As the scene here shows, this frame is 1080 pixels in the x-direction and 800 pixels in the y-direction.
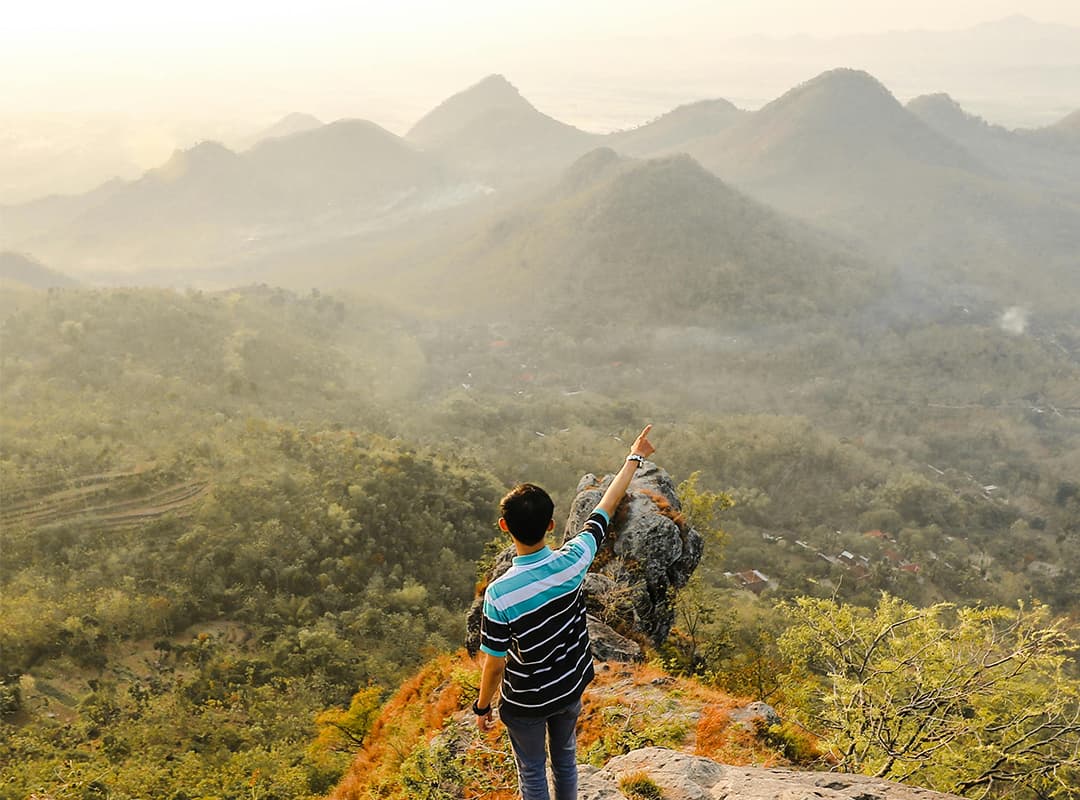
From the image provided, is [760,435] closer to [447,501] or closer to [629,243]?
[447,501]

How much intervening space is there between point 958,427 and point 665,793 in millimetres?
107488

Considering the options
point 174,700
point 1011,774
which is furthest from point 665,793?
point 174,700

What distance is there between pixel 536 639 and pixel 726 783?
4.46 meters

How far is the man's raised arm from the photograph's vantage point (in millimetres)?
5344

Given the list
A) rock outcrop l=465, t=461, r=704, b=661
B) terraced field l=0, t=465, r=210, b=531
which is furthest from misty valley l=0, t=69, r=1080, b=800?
rock outcrop l=465, t=461, r=704, b=661

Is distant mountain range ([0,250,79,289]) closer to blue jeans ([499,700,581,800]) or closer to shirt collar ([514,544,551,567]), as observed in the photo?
blue jeans ([499,700,581,800])

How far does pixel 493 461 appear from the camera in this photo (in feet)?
188

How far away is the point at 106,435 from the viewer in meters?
35.0

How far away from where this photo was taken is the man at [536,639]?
4.35 metres

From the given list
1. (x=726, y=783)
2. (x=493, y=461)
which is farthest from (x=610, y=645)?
(x=493, y=461)

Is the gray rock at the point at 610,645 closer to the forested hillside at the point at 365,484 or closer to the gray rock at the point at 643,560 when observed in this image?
the gray rock at the point at 643,560

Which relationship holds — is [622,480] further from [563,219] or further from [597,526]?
[563,219]

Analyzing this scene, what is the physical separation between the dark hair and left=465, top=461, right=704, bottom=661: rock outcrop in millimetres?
10839

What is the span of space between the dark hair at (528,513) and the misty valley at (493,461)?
565 centimetres
